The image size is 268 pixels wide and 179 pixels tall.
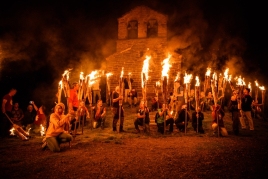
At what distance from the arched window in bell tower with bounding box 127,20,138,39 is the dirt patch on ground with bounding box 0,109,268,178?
13.7m

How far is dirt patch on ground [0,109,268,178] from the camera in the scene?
5234 millimetres

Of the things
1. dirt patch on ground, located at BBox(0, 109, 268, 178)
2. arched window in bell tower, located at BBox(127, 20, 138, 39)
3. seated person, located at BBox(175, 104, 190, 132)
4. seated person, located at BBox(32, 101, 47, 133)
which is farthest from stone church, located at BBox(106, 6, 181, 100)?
dirt patch on ground, located at BBox(0, 109, 268, 178)

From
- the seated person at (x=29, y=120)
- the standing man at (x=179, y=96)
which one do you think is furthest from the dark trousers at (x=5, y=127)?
the standing man at (x=179, y=96)

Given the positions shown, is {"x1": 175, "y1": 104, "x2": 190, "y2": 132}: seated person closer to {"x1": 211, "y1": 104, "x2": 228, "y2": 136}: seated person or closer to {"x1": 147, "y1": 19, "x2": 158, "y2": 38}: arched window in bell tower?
{"x1": 211, "y1": 104, "x2": 228, "y2": 136}: seated person

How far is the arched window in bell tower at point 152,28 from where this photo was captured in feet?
66.8

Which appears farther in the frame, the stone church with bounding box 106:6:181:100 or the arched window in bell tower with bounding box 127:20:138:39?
the arched window in bell tower with bounding box 127:20:138:39

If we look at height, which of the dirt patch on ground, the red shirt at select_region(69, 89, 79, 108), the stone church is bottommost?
the dirt patch on ground

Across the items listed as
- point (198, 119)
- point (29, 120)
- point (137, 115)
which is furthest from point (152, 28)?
point (29, 120)

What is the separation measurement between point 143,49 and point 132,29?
7.50 ft

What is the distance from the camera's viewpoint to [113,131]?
10.4 m

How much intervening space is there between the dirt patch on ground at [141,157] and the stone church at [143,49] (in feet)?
36.7

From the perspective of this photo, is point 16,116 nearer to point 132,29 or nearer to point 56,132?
point 56,132

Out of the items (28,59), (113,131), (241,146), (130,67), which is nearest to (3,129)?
(113,131)

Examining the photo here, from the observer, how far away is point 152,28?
2070 centimetres
